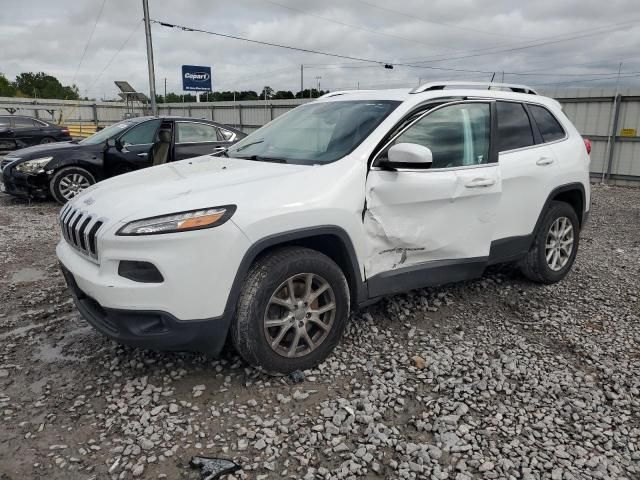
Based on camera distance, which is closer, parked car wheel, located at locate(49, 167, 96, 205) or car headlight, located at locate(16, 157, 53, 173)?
car headlight, located at locate(16, 157, 53, 173)

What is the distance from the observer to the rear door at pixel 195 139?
8.65 m

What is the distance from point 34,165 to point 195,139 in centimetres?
270

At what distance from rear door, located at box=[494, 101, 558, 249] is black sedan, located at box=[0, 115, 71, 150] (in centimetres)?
1697

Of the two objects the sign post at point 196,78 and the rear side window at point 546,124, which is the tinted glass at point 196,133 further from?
the sign post at point 196,78

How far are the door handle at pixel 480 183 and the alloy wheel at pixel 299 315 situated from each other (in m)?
1.41

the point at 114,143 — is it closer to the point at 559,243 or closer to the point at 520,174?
the point at 520,174

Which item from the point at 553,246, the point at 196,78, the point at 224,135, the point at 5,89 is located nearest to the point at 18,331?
the point at 553,246

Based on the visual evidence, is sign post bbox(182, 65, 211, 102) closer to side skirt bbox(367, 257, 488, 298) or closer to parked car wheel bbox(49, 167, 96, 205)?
parked car wheel bbox(49, 167, 96, 205)

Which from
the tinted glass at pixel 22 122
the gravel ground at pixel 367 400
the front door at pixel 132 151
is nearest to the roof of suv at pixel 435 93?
the gravel ground at pixel 367 400

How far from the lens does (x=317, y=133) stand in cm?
379

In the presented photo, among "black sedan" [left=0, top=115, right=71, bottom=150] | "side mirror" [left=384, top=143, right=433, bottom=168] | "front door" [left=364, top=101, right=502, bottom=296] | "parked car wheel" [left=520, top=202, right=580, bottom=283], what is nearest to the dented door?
"front door" [left=364, top=101, right=502, bottom=296]

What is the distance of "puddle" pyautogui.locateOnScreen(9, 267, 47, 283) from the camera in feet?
16.6

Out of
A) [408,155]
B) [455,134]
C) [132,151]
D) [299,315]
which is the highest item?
[455,134]

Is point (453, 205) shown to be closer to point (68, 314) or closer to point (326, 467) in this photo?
point (326, 467)
